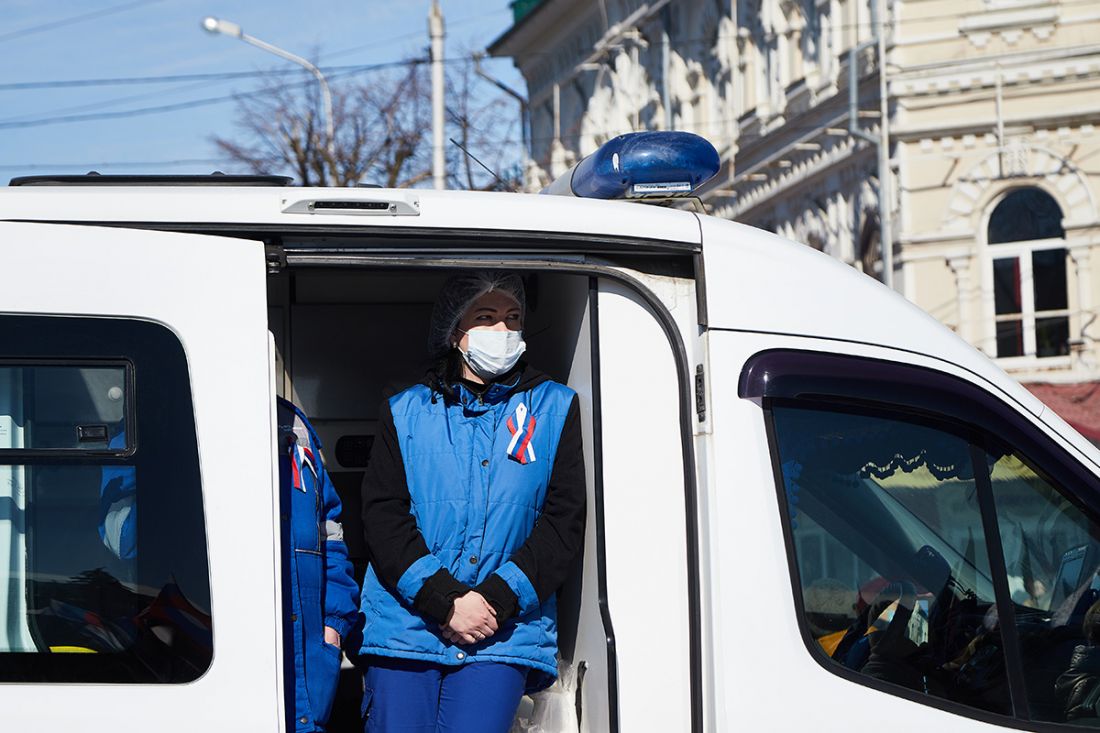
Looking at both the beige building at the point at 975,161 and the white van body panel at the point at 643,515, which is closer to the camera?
the white van body panel at the point at 643,515

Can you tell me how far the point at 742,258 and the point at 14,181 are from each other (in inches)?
70.2

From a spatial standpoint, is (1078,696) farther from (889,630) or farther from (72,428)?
(72,428)

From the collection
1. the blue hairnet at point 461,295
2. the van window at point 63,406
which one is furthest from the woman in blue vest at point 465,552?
the van window at point 63,406

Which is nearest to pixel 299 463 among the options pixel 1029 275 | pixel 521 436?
pixel 521 436

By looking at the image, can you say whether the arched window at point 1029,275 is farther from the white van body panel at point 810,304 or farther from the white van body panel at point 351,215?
the white van body panel at point 351,215

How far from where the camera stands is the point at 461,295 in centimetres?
415

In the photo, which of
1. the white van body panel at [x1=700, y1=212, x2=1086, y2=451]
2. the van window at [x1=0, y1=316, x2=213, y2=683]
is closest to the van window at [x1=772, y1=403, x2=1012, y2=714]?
the white van body panel at [x1=700, y1=212, x2=1086, y2=451]

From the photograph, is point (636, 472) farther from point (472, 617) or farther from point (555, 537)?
point (472, 617)

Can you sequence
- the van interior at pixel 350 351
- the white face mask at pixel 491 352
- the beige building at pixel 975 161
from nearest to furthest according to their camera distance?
1. the white face mask at pixel 491 352
2. the van interior at pixel 350 351
3. the beige building at pixel 975 161

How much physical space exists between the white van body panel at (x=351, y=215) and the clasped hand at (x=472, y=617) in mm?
929

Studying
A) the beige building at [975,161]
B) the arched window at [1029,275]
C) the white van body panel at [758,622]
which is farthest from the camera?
the arched window at [1029,275]

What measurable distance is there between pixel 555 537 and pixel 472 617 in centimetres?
30

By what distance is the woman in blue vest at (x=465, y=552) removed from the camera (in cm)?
378

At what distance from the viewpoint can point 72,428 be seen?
10.6ft
